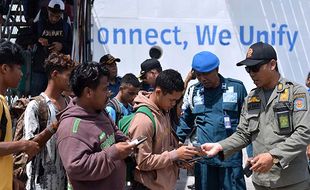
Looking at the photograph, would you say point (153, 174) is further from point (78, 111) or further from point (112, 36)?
point (112, 36)

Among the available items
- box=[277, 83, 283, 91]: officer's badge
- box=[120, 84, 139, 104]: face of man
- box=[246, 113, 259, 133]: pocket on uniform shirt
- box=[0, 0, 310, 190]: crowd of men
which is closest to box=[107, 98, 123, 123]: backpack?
box=[120, 84, 139, 104]: face of man

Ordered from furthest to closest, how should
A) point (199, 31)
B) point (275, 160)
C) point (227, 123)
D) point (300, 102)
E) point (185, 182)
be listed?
point (199, 31) → point (185, 182) → point (227, 123) → point (300, 102) → point (275, 160)

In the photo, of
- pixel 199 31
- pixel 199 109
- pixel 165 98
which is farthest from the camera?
pixel 199 31

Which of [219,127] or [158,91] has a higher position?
[158,91]

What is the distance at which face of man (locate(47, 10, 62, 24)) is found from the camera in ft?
22.5

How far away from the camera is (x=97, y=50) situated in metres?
8.73

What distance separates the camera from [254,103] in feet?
13.0

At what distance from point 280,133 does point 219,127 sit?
1085 millimetres

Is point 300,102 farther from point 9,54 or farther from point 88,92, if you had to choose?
point 9,54

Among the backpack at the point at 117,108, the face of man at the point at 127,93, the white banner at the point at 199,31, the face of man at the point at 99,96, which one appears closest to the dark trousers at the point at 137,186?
the face of man at the point at 99,96

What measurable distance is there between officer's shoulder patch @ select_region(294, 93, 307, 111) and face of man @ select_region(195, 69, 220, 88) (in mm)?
1181

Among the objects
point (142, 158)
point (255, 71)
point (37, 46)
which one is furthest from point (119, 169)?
point (37, 46)

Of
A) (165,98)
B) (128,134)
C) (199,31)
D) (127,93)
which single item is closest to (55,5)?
(127,93)

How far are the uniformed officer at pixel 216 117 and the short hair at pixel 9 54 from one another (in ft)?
6.37
